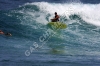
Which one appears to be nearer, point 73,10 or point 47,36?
point 47,36

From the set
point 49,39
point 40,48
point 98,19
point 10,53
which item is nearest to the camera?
point 10,53

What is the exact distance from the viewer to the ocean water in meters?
18.3

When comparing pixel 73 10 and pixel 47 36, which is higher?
pixel 73 10

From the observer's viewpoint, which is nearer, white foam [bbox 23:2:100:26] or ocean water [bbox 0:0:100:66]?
ocean water [bbox 0:0:100:66]

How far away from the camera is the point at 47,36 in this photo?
81.2 ft

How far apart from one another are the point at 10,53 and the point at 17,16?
31.3ft

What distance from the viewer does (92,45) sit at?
74.2ft

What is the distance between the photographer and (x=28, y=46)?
21.5 meters

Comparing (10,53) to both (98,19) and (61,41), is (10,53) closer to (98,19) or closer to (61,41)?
(61,41)

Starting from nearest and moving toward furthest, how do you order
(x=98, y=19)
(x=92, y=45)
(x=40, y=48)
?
(x=40, y=48) → (x=92, y=45) → (x=98, y=19)

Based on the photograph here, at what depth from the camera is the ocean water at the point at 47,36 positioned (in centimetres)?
1830

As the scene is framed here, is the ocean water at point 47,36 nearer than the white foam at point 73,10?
Yes

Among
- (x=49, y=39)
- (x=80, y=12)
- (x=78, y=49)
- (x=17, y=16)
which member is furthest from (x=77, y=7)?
(x=78, y=49)

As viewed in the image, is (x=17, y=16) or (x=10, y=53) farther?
(x=17, y=16)
